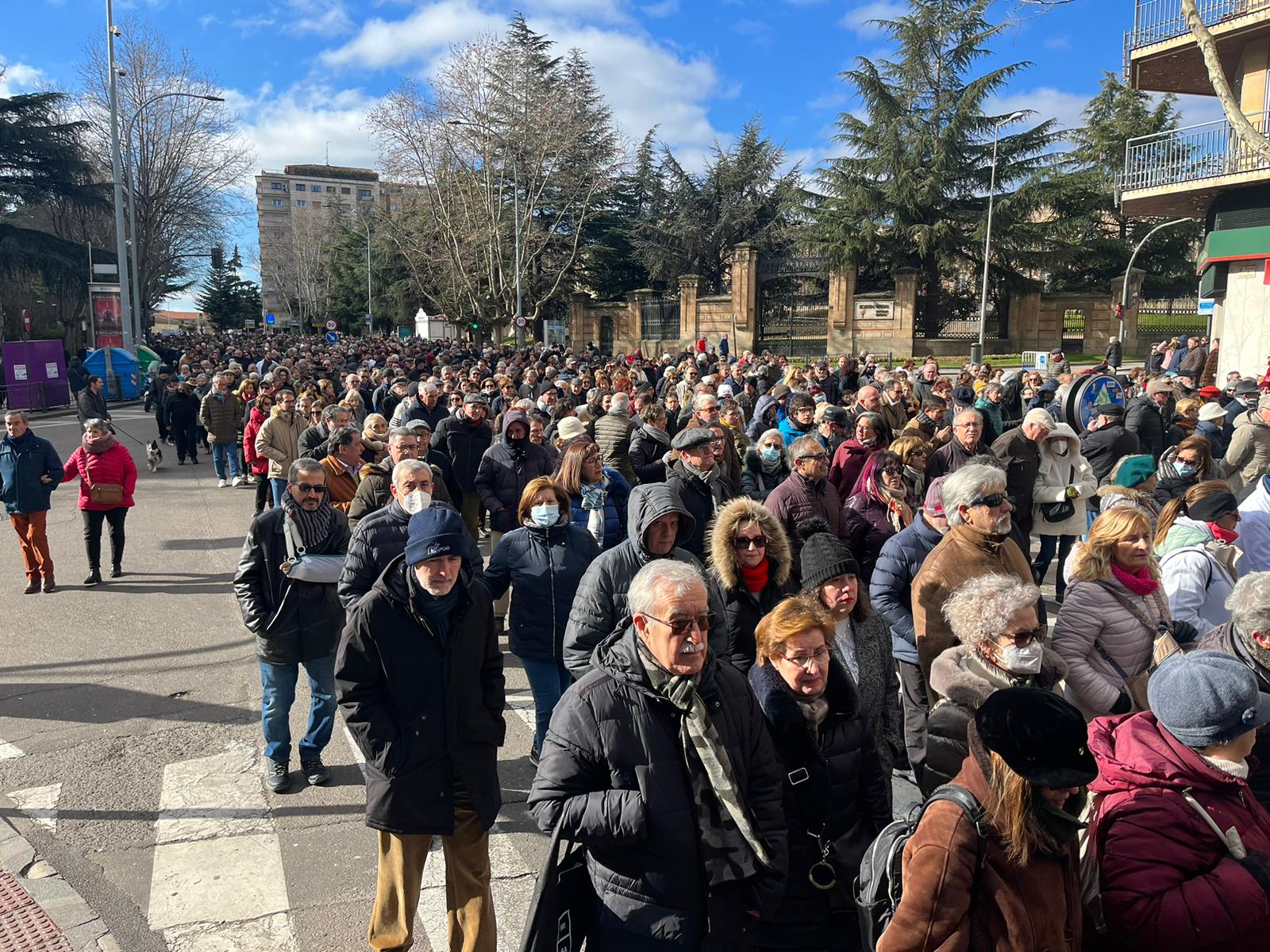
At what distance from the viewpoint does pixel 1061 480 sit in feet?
25.6

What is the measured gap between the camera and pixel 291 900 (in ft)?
13.6

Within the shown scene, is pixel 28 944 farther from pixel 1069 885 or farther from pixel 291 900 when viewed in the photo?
pixel 1069 885

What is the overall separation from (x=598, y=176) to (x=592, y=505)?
31.9 metres

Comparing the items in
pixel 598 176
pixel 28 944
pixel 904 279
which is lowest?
pixel 28 944

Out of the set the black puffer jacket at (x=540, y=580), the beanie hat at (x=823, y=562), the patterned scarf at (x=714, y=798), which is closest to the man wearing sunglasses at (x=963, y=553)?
the beanie hat at (x=823, y=562)

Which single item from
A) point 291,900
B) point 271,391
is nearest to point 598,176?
point 271,391

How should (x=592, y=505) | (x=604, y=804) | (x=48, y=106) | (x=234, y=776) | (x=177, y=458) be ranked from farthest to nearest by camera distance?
(x=48, y=106), (x=177, y=458), (x=592, y=505), (x=234, y=776), (x=604, y=804)

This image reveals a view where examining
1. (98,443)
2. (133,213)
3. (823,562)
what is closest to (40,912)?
(823,562)

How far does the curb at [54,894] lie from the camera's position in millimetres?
3914

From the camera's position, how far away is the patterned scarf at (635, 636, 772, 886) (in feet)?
8.73

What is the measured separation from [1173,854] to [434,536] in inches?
98.0

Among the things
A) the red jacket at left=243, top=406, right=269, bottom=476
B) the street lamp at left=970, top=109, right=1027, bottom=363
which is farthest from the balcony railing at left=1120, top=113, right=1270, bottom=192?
the red jacket at left=243, top=406, right=269, bottom=476

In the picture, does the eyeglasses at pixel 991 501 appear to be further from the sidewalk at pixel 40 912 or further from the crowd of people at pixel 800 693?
the sidewalk at pixel 40 912

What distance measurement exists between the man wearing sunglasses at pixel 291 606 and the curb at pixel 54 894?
3.57 ft
